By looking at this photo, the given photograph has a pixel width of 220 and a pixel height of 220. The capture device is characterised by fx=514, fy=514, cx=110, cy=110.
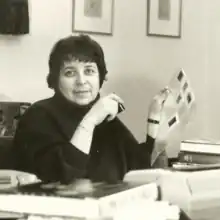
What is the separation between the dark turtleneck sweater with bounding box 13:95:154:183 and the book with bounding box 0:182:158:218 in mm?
214

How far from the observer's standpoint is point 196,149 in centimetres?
133

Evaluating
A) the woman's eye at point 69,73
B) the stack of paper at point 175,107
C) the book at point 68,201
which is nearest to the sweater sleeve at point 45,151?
the woman's eye at point 69,73

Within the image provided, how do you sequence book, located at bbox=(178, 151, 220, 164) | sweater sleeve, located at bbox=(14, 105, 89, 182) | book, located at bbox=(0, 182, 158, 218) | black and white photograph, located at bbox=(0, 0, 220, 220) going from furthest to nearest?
1. book, located at bbox=(178, 151, 220, 164)
2. sweater sleeve, located at bbox=(14, 105, 89, 182)
3. black and white photograph, located at bbox=(0, 0, 220, 220)
4. book, located at bbox=(0, 182, 158, 218)

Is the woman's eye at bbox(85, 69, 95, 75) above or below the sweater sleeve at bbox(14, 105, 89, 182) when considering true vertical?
above

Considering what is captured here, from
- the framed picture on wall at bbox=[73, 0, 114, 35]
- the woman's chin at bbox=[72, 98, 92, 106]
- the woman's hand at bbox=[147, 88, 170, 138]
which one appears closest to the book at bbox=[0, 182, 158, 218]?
the woman's chin at bbox=[72, 98, 92, 106]

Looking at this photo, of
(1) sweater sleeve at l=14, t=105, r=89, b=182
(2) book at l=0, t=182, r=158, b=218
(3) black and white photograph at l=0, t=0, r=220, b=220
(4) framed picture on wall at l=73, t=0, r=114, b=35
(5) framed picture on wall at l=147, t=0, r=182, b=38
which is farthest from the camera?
(5) framed picture on wall at l=147, t=0, r=182, b=38

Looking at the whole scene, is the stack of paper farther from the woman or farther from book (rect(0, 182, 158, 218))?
book (rect(0, 182, 158, 218))

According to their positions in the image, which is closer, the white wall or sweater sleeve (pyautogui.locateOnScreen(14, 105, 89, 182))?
sweater sleeve (pyautogui.locateOnScreen(14, 105, 89, 182))

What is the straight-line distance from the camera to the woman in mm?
1180

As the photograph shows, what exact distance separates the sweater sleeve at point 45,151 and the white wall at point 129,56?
181 millimetres

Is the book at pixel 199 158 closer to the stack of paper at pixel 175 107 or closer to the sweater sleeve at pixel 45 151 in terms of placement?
the stack of paper at pixel 175 107

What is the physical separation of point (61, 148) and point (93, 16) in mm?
488

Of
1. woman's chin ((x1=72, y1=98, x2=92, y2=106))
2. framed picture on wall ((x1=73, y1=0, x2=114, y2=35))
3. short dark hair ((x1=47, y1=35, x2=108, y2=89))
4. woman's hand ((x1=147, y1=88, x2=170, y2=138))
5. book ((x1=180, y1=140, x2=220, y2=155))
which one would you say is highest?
framed picture on wall ((x1=73, y1=0, x2=114, y2=35))

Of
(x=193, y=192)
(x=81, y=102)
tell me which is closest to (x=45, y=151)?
(x=81, y=102)
